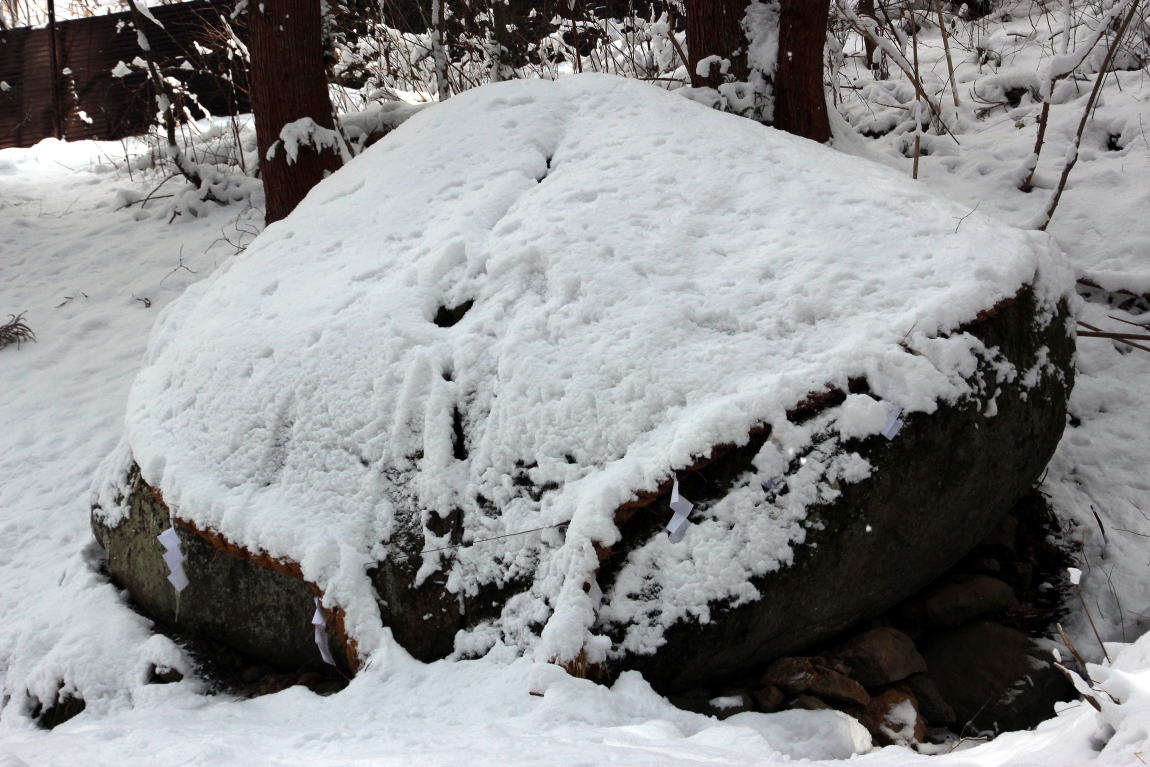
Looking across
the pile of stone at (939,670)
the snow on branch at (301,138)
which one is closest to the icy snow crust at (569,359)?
the pile of stone at (939,670)

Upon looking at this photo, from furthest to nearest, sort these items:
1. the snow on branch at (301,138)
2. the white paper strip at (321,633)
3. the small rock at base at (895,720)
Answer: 1. the snow on branch at (301,138)
2. the white paper strip at (321,633)
3. the small rock at base at (895,720)

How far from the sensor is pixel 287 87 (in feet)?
14.6

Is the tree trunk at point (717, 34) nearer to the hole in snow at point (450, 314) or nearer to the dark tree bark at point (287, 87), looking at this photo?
the dark tree bark at point (287, 87)

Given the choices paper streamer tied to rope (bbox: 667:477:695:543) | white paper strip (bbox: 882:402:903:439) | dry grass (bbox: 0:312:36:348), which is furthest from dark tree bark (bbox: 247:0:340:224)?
white paper strip (bbox: 882:402:903:439)

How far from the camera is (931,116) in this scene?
4.83m

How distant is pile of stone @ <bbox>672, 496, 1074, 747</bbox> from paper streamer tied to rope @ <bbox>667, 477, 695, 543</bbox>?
457 mm

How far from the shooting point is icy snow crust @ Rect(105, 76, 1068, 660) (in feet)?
7.15

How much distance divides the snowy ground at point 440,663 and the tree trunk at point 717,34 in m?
0.88

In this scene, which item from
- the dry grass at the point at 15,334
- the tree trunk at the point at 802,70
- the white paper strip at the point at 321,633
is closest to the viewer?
the white paper strip at the point at 321,633

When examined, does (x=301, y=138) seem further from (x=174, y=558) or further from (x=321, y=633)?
(x=321, y=633)

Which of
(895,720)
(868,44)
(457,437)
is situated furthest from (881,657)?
(868,44)

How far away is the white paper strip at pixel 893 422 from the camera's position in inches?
85.4

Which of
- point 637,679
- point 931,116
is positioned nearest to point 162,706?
point 637,679

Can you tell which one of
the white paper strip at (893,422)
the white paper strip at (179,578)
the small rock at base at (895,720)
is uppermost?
the white paper strip at (893,422)
